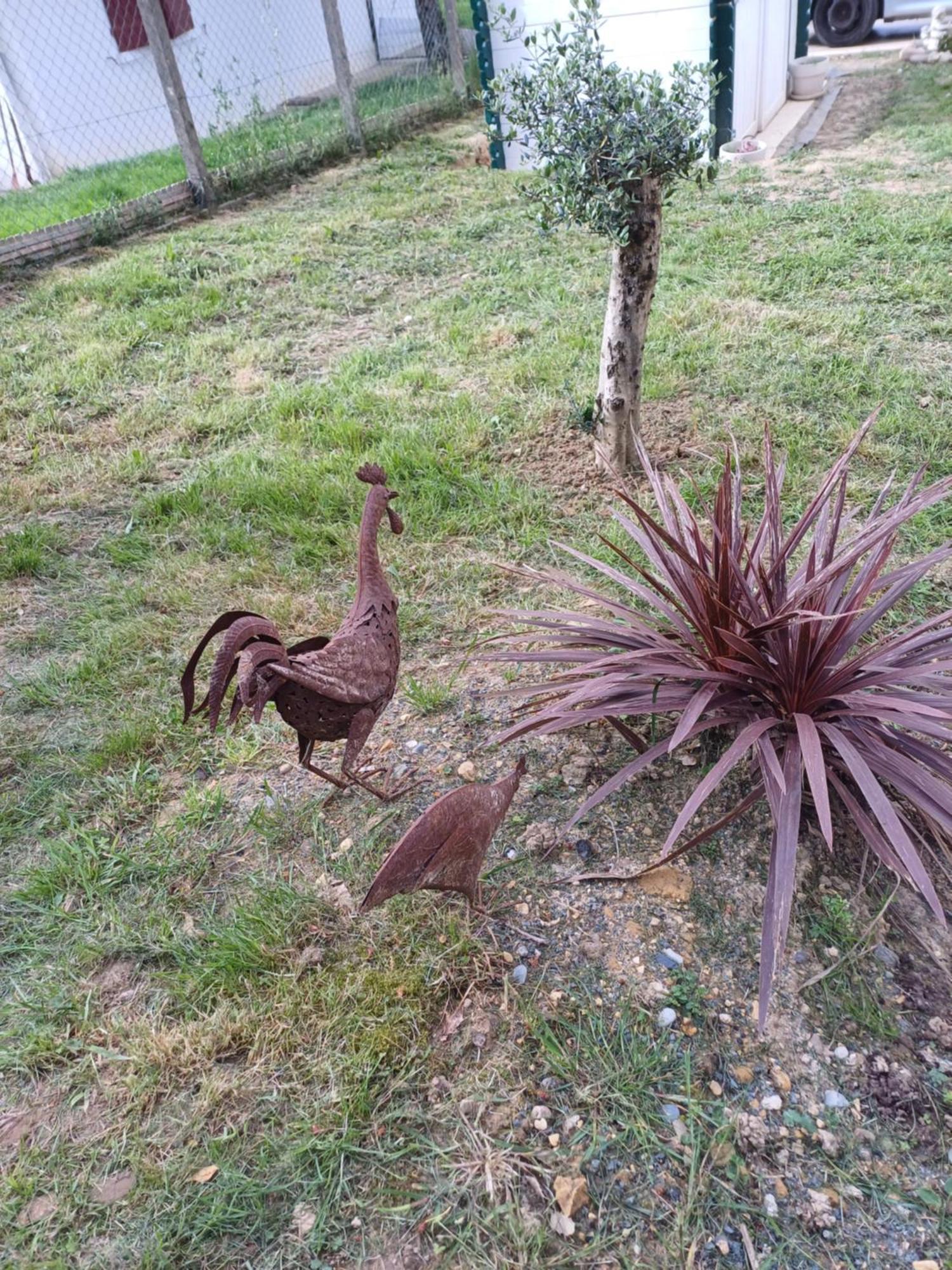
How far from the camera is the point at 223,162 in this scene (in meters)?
7.54

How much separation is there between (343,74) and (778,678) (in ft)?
25.9

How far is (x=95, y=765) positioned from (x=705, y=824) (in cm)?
166

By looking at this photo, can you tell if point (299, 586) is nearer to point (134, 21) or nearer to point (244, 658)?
point (244, 658)

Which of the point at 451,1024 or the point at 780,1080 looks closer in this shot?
Result: the point at 780,1080

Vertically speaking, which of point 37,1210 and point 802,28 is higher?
point 802,28

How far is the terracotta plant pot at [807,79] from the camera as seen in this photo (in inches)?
348

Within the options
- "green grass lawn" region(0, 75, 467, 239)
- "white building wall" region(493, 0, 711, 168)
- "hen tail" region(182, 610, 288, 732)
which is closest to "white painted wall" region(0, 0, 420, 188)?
"green grass lawn" region(0, 75, 467, 239)

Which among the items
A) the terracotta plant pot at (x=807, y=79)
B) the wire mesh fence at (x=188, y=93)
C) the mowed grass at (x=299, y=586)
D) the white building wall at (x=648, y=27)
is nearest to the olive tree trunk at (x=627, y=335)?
the mowed grass at (x=299, y=586)

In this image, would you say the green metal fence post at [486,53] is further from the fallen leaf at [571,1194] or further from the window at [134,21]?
the fallen leaf at [571,1194]

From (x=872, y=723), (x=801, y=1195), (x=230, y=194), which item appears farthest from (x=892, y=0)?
(x=801, y=1195)

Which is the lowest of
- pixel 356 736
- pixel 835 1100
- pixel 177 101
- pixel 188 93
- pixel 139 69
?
pixel 835 1100

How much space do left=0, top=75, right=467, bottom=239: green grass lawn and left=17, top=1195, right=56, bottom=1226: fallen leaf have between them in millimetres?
6859

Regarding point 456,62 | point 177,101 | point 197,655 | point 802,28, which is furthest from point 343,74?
point 197,655

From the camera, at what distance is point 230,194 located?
738 cm
